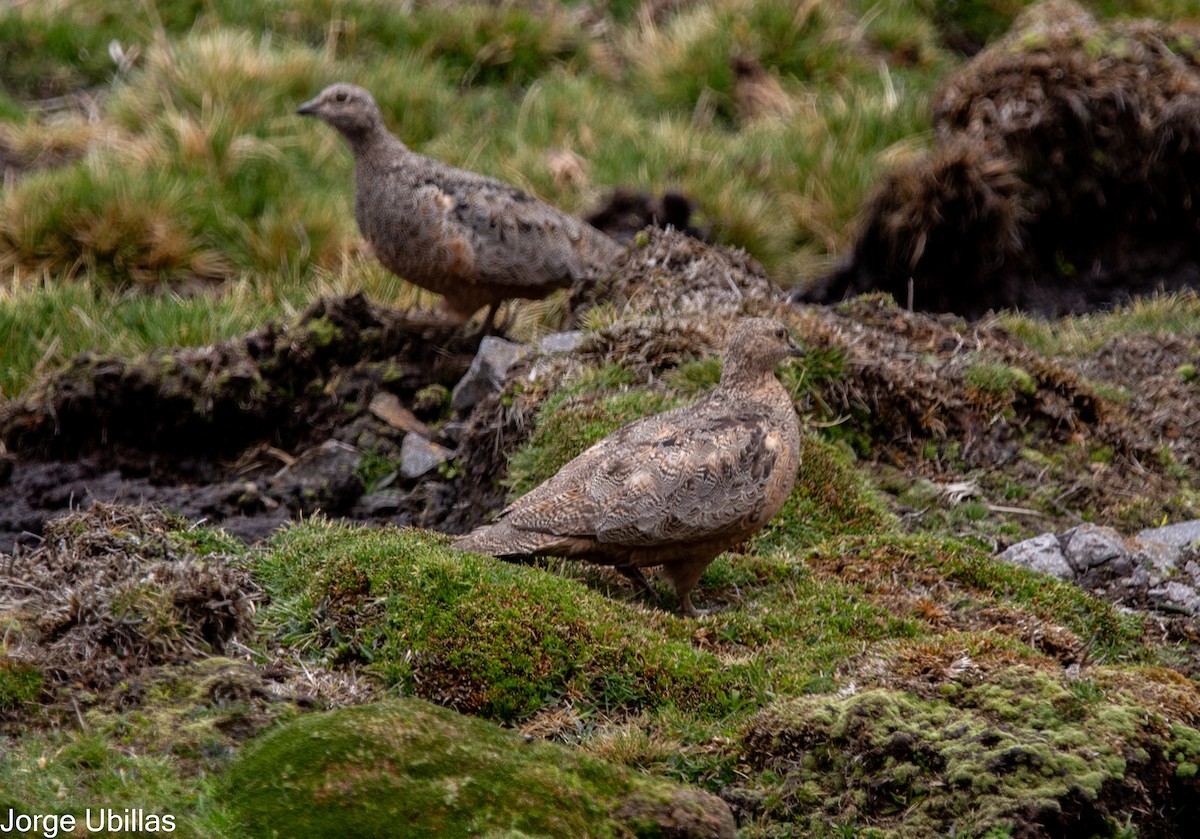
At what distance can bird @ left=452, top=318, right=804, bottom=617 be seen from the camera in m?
6.30

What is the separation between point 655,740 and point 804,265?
8947mm

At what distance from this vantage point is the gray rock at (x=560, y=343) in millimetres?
9055

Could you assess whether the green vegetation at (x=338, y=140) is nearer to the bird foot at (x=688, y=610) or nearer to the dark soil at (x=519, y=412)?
the dark soil at (x=519, y=412)

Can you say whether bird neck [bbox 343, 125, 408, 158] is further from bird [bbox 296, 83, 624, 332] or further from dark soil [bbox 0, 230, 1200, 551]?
dark soil [bbox 0, 230, 1200, 551]

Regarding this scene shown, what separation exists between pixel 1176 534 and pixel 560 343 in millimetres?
3847

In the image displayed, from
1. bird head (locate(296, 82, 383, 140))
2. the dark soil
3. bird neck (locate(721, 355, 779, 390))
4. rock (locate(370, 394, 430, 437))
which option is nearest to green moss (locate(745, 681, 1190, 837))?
bird neck (locate(721, 355, 779, 390))

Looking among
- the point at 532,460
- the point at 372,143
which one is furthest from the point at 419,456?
the point at 372,143

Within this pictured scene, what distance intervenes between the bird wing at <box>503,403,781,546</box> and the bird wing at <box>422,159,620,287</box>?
3.61m

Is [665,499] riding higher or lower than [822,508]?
higher

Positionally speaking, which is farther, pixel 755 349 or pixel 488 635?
pixel 755 349

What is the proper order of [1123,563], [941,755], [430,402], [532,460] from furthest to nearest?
1. [430,402]
2. [532,460]
3. [1123,563]
4. [941,755]

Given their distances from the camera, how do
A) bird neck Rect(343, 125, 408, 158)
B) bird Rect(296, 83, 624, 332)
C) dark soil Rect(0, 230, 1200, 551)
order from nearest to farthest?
1. dark soil Rect(0, 230, 1200, 551)
2. bird Rect(296, 83, 624, 332)
3. bird neck Rect(343, 125, 408, 158)

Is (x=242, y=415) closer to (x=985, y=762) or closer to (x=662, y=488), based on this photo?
(x=662, y=488)

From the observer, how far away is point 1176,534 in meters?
7.56
